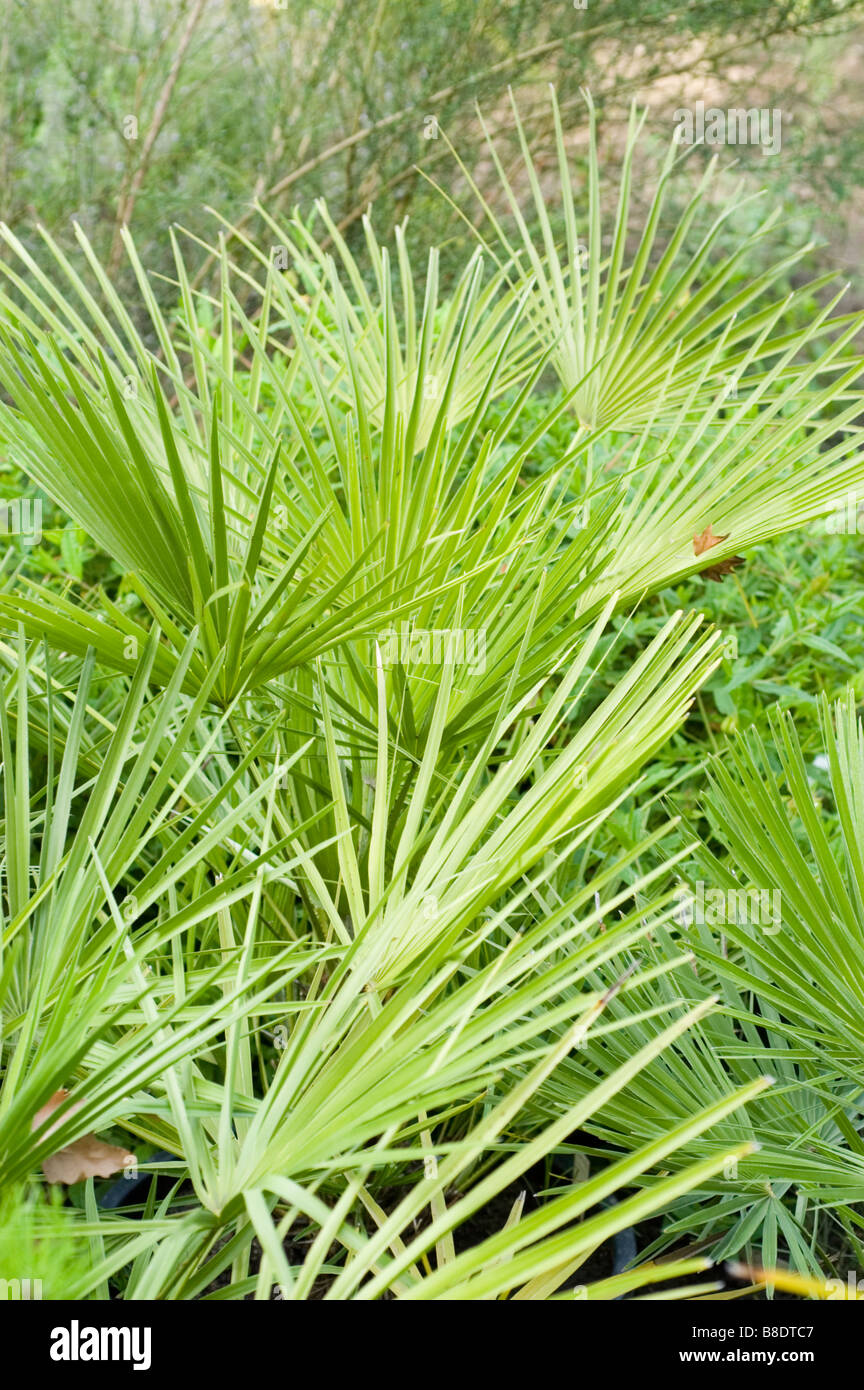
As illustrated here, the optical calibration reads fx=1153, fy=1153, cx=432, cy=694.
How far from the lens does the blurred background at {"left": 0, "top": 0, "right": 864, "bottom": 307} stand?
9.20 feet

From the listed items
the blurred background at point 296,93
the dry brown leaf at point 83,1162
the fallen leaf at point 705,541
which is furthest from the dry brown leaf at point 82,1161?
the blurred background at point 296,93

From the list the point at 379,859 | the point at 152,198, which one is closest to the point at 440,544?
the point at 379,859

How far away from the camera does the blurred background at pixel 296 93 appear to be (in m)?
2.80

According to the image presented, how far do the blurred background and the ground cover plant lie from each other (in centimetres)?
195

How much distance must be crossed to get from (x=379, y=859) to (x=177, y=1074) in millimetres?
175

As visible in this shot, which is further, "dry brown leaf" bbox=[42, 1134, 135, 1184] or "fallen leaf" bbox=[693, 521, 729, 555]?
"fallen leaf" bbox=[693, 521, 729, 555]

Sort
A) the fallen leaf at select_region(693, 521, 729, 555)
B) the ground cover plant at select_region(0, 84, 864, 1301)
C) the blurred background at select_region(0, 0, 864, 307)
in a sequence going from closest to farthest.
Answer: the ground cover plant at select_region(0, 84, 864, 1301) → the fallen leaf at select_region(693, 521, 729, 555) → the blurred background at select_region(0, 0, 864, 307)

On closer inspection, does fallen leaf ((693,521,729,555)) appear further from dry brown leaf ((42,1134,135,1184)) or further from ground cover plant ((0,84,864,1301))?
dry brown leaf ((42,1134,135,1184))

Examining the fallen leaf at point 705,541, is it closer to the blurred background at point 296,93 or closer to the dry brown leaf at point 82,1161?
the dry brown leaf at point 82,1161

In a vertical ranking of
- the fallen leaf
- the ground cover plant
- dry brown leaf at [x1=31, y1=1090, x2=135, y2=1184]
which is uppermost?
the fallen leaf

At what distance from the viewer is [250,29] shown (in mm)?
2920

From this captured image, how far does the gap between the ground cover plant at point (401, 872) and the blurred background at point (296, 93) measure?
1.95 metres

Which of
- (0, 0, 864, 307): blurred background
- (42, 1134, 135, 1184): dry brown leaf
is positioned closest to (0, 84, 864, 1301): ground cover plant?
(42, 1134, 135, 1184): dry brown leaf

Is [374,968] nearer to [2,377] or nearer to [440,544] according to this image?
[440,544]
